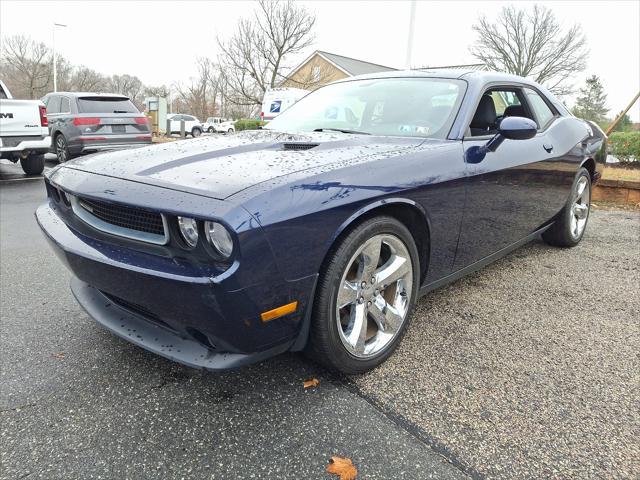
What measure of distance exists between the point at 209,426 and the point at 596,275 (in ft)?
10.3

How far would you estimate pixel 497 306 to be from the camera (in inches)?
114

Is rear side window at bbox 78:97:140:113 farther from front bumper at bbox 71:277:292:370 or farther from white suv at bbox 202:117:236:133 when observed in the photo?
white suv at bbox 202:117:236:133

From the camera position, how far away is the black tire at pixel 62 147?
9633 mm

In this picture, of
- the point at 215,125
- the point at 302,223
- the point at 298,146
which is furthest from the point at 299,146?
the point at 215,125

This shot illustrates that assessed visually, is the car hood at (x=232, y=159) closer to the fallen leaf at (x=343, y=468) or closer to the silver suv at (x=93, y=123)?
the fallen leaf at (x=343, y=468)

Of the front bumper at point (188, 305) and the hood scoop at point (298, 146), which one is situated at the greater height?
the hood scoop at point (298, 146)

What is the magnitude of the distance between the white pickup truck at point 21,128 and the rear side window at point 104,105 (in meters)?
1.58

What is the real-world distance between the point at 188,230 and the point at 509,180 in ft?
6.63

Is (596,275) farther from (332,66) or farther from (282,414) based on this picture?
(332,66)

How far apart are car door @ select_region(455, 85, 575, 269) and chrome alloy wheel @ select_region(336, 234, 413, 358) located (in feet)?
1.75

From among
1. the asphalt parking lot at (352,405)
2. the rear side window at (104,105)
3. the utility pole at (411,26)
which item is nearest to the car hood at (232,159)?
the asphalt parking lot at (352,405)

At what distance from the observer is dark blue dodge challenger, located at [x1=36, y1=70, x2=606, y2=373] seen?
1574 millimetres

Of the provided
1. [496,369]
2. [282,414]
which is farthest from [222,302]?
[496,369]

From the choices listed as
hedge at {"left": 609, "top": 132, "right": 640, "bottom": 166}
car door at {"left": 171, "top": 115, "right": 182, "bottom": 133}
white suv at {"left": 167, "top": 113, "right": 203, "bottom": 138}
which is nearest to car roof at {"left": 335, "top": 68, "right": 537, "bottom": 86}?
hedge at {"left": 609, "top": 132, "right": 640, "bottom": 166}
